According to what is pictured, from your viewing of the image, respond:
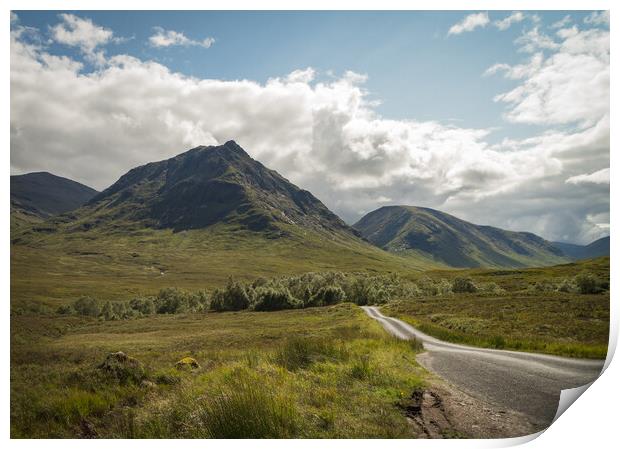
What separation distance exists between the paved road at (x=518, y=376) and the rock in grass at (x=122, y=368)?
13.7m

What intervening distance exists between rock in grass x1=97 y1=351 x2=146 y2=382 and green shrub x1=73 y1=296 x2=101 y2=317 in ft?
241

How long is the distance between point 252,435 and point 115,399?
7.13m

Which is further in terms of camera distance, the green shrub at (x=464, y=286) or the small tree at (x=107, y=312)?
the green shrub at (x=464, y=286)

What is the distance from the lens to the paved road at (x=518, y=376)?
11891 mm

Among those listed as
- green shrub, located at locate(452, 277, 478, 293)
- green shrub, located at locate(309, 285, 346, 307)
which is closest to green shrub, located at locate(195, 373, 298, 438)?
green shrub, located at locate(309, 285, 346, 307)

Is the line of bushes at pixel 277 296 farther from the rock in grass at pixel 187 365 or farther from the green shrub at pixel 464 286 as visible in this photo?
the rock in grass at pixel 187 365

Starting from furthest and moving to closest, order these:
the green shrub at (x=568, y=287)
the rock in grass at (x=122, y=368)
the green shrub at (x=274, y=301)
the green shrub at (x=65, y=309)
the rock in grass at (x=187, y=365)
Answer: the green shrub at (x=274, y=301) → the green shrub at (x=65, y=309) → the green shrub at (x=568, y=287) → the rock in grass at (x=187, y=365) → the rock in grass at (x=122, y=368)

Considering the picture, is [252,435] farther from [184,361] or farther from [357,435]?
[184,361]

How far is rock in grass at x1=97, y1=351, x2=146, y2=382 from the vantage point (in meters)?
16.3

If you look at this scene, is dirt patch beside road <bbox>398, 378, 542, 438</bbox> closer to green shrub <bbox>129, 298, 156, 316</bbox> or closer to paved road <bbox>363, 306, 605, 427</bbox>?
paved road <bbox>363, 306, 605, 427</bbox>

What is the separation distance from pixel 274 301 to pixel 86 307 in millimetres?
42640

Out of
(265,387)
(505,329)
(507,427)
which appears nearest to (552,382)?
(507,427)

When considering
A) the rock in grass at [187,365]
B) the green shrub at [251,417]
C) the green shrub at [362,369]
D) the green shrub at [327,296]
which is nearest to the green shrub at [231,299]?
the green shrub at [327,296]

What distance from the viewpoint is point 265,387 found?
11.8 m
